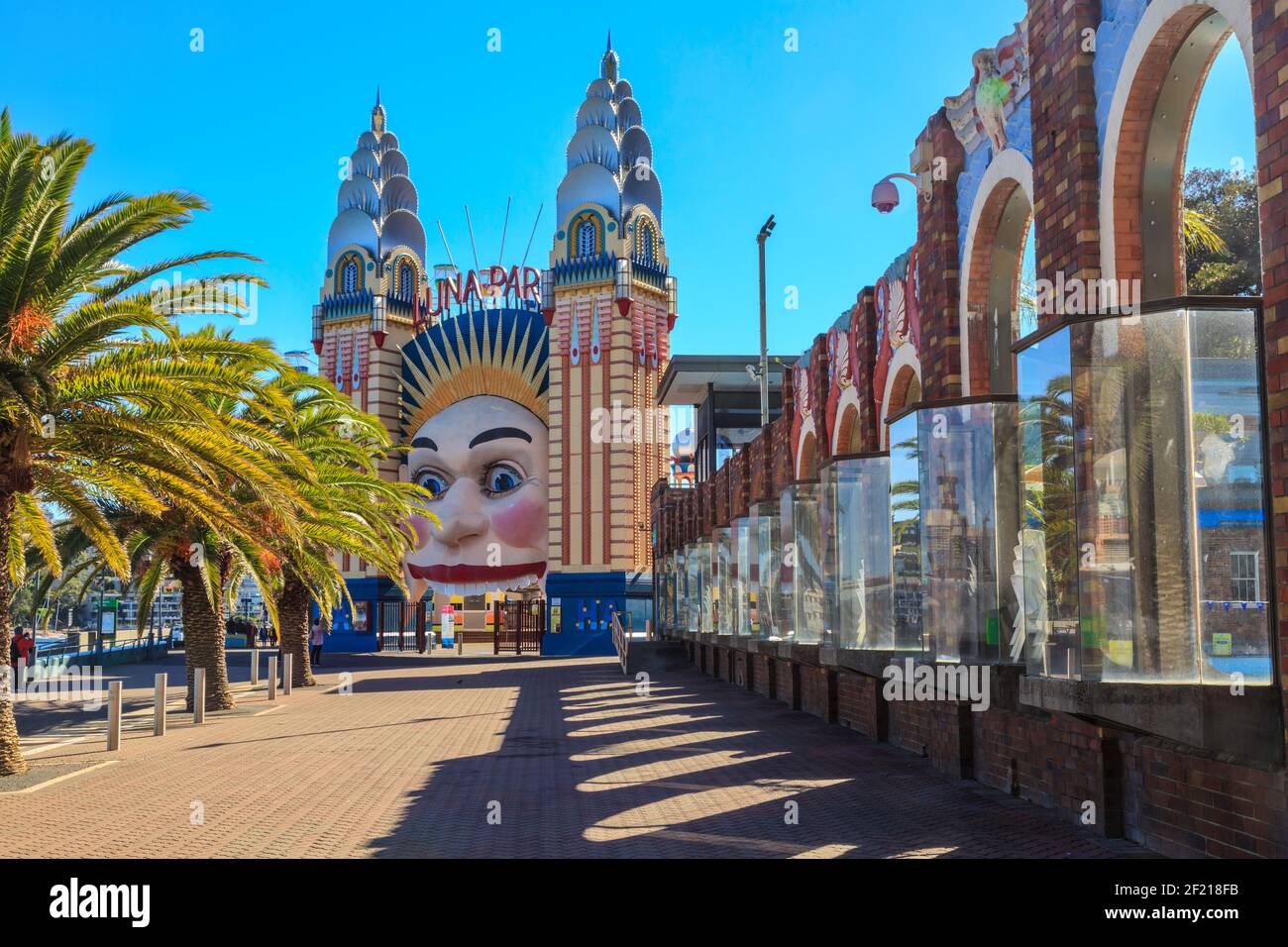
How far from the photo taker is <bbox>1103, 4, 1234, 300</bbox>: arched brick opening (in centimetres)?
862

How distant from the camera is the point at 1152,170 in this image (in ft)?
28.7

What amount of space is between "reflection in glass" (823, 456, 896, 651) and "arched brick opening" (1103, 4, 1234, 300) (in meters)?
5.63

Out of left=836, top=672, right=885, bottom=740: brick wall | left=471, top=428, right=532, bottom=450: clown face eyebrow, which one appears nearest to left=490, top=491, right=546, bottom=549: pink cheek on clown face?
left=471, top=428, right=532, bottom=450: clown face eyebrow

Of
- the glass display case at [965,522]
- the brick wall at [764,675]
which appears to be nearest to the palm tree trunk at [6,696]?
the glass display case at [965,522]

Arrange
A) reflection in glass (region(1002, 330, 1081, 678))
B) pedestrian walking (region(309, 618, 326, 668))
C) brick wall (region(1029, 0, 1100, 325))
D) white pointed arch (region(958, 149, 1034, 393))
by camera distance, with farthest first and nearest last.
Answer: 1. pedestrian walking (region(309, 618, 326, 668))
2. white pointed arch (region(958, 149, 1034, 393))
3. brick wall (region(1029, 0, 1100, 325))
4. reflection in glass (region(1002, 330, 1081, 678))

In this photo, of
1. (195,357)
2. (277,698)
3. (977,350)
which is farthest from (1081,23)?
(277,698)

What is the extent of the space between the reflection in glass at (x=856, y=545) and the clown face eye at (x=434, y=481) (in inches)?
1387

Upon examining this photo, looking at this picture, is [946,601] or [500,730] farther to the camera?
[500,730]

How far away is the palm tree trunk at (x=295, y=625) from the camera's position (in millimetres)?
27938

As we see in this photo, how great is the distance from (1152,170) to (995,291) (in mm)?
3459

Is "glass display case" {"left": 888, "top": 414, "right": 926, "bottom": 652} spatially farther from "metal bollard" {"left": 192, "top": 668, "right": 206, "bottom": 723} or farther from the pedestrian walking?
the pedestrian walking

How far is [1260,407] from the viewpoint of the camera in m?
6.90
